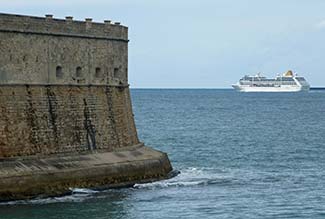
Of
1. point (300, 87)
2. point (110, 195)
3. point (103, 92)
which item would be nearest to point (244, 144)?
point (103, 92)

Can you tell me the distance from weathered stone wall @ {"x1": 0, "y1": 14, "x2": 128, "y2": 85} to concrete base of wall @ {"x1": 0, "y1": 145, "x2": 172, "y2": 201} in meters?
2.76

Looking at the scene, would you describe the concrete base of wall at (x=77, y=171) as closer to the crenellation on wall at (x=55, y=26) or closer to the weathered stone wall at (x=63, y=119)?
the weathered stone wall at (x=63, y=119)

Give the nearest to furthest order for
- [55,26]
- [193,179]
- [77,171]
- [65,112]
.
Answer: [77,171]
[55,26]
[65,112]
[193,179]

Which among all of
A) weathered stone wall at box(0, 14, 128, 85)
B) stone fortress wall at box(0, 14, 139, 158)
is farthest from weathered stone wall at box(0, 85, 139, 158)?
weathered stone wall at box(0, 14, 128, 85)

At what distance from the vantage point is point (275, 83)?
186 m

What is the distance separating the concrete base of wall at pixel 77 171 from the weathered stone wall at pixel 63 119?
17.4 inches

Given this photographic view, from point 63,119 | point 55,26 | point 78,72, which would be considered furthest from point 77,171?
point 55,26

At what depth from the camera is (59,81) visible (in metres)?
33.3

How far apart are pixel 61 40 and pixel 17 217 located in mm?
8514

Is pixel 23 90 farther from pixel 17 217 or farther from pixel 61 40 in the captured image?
pixel 17 217

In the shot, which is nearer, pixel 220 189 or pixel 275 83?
pixel 220 189

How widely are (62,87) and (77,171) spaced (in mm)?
3356

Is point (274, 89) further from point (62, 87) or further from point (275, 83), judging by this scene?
point (62, 87)

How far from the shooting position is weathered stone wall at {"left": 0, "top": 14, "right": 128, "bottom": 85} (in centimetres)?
3109
